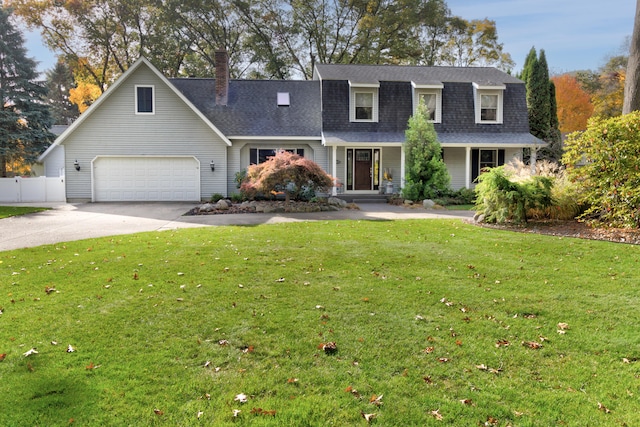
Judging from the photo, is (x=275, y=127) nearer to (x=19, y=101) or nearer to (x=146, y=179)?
(x=146, y=179)

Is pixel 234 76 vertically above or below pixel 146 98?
above

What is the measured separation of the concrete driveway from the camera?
931cm

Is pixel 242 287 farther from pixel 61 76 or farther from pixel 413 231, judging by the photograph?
pixel 61 76

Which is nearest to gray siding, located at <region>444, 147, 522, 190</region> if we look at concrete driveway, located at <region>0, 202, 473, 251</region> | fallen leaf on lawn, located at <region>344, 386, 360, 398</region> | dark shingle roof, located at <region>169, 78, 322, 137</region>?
concrete driveway, located at <region>0, 202, 473, 251</region>

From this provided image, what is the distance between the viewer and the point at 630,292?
198 inches

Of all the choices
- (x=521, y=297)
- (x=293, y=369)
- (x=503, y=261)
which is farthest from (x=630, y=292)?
(x=293, y=369)

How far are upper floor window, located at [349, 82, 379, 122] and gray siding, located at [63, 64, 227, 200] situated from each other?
21.4 ft

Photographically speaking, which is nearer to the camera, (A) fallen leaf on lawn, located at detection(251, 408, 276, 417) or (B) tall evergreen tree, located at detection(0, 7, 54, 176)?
(A) fallen leaf on lawn, located at detection(251, 408, 276, 417)

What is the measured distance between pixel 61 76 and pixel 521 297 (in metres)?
53.4

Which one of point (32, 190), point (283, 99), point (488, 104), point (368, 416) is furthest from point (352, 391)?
point (32, 190)

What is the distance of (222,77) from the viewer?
2036 cm

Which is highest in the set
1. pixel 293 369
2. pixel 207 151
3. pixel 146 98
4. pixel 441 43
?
pixel 441 43

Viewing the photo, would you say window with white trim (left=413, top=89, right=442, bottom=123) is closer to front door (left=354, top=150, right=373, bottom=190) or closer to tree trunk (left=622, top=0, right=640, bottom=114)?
front door (left=354, top=150, right=373, bottom=190)

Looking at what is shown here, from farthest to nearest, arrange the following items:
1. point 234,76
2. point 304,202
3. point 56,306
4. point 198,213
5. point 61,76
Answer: point 61,76 < point 234,76 < point 304,202 < point 198,213 < point 56,306
